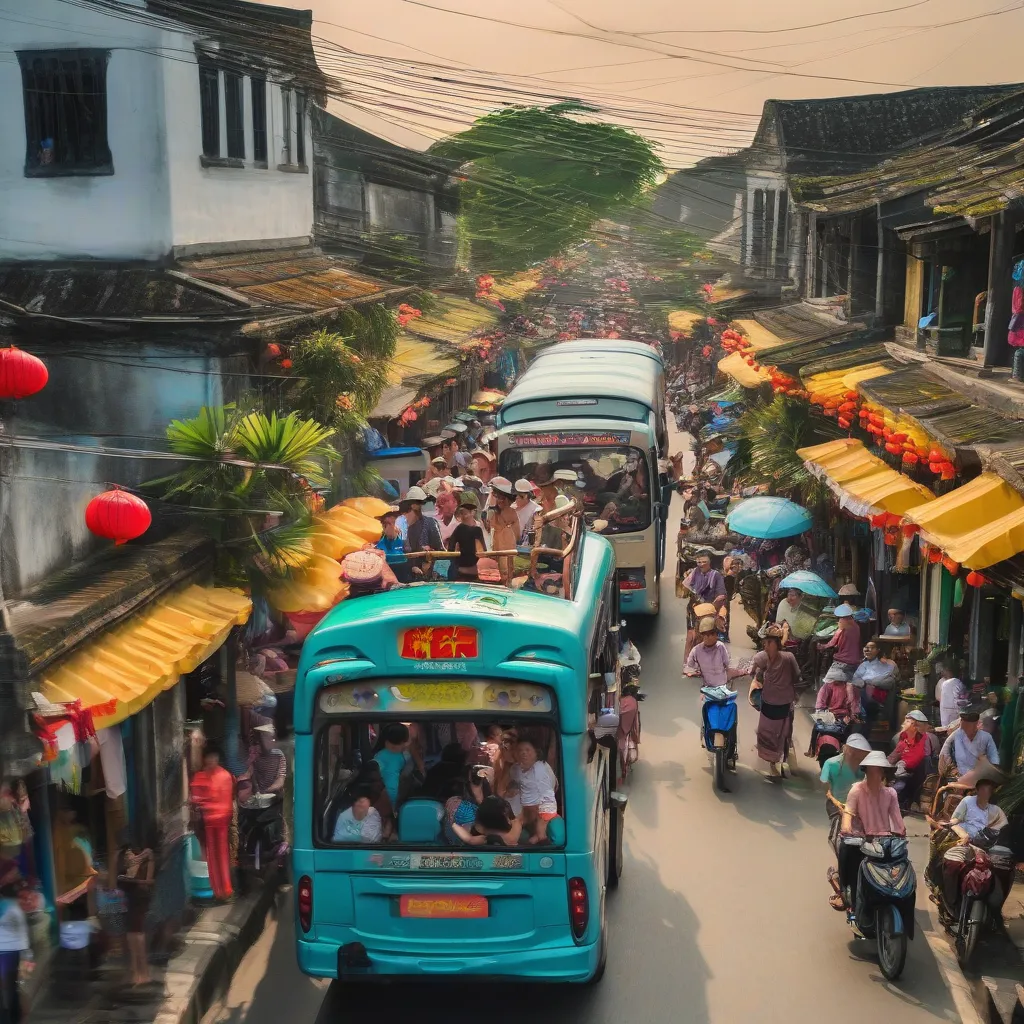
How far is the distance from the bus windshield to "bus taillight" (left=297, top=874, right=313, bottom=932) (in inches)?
429

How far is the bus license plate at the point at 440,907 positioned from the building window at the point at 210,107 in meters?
11.8

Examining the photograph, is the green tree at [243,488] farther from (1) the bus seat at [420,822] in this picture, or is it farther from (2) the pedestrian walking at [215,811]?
(1) the bus seat at [420,822]

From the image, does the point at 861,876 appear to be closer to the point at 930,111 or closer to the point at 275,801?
the point at 275,801

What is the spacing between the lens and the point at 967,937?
31.1ft

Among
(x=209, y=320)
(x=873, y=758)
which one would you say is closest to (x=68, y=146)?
(x=209, y=320)

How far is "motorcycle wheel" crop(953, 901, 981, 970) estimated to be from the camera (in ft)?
30.8

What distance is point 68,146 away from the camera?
15695mm

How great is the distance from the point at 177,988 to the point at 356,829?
1.81 m

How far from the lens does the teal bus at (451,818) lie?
7.93 metres

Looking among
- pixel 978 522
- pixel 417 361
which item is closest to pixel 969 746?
pixel 978 522

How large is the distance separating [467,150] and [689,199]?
28936 millimetres

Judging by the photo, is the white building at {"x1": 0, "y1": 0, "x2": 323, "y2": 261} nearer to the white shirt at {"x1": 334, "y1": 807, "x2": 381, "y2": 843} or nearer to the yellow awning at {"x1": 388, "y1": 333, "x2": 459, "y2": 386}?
the yellow awning at {"x1": 388, "y1": 333, "x2": 459, "y2": 386}

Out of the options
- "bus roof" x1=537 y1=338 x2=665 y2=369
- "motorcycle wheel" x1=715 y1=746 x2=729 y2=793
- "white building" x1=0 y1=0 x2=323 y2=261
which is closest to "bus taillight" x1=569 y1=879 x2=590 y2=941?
"motorcycle wheel" x1=715 y1=746 x2=729 y2=793

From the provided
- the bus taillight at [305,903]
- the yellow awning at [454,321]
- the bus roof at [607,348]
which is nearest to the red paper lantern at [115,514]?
the bus taillight at [305,903]
